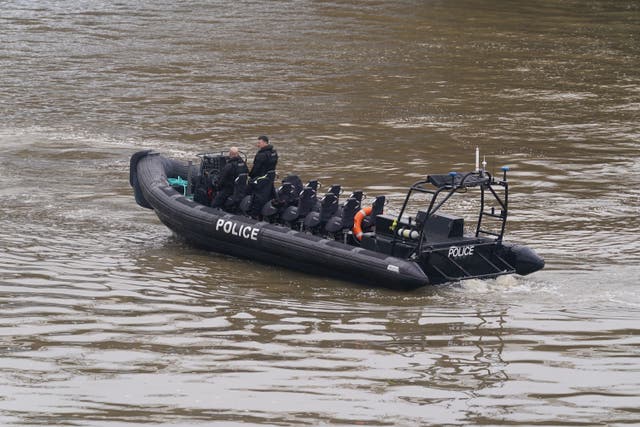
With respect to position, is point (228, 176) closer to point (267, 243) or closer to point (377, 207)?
point (267, 243)

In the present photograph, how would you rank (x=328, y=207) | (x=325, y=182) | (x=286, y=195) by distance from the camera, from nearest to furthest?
(x=328, y=207)
(x=286, y=195)
(x=325, y=182)

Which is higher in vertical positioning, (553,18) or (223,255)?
(553,18)

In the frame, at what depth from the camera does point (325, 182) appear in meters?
20.0

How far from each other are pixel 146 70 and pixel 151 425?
21026 mm

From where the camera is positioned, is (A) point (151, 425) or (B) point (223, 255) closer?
(A) point (151, 425)

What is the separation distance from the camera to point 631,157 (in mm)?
22000

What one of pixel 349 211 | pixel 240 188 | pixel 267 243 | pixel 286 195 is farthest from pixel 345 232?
pixel 240 188

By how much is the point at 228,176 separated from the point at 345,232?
1872mm

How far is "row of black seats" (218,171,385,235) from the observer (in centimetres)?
1480

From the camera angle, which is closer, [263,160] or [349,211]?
[349,211]

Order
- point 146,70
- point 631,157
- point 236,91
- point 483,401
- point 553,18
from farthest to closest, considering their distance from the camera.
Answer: point 553,18 → point 146,70 → point 236,91 → point 631,157 → point 483,401

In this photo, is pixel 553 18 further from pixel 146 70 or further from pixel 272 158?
pixel 272 158

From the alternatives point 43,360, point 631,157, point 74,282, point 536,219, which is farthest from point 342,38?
point 43,360

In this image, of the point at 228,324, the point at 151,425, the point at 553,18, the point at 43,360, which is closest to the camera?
the point at 151,425
